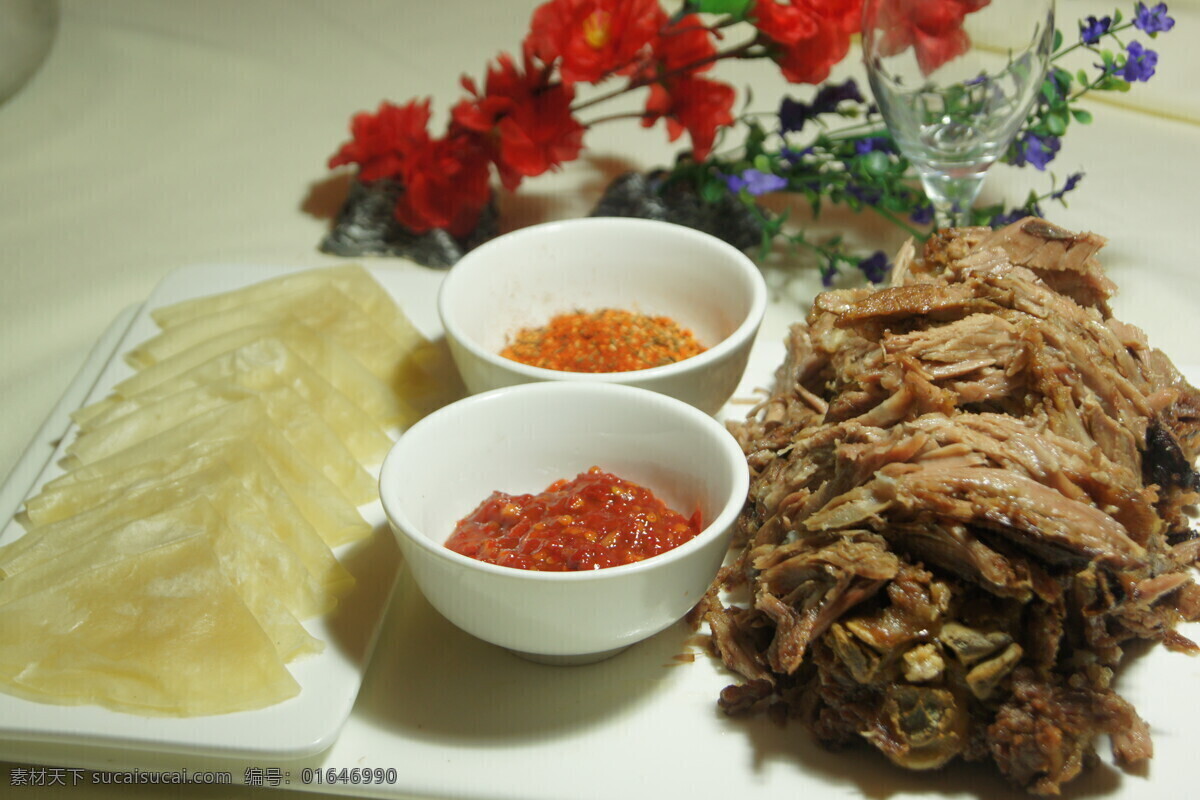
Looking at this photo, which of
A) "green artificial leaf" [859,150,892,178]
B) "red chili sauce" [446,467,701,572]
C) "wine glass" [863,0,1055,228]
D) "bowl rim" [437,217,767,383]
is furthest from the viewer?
"green artificial leaf" [859,150,892,178]

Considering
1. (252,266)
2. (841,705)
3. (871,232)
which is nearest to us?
(841,705)

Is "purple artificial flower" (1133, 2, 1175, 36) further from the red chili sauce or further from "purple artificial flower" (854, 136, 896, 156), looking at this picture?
the red chili sauce

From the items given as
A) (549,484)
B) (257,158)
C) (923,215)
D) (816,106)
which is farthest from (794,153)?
(257,158)

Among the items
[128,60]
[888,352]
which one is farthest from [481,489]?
[128,60]

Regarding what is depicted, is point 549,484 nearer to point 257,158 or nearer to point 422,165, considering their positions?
point 422,165

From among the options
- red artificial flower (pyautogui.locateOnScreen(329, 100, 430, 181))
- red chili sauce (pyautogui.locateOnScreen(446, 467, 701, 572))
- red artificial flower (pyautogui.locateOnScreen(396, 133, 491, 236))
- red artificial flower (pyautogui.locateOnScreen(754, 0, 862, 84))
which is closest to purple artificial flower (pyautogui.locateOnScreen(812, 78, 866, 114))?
red artificial flower (pyautogui.locateOnScreen(754, 0, 862, 84))

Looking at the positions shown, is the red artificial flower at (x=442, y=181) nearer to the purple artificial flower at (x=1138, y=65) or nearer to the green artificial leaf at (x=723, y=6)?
the green artificial leaf at (x=723, y=6)

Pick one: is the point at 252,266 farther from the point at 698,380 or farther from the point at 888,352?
the point at 888,352
